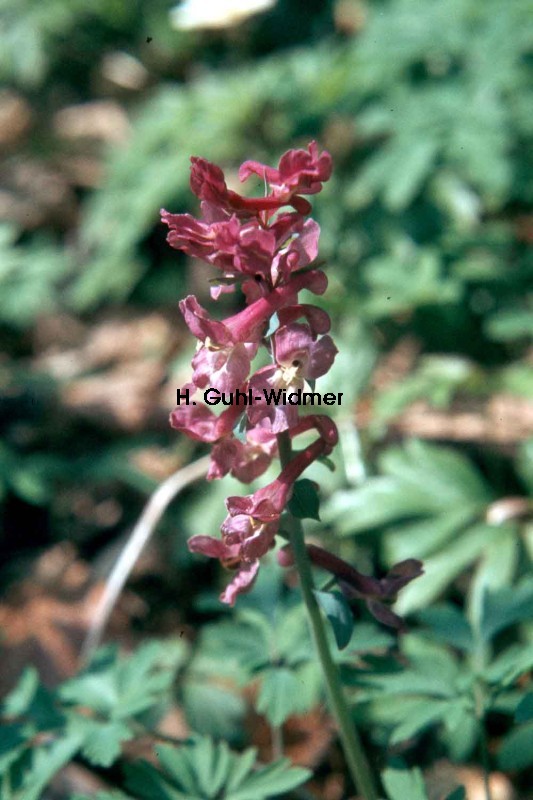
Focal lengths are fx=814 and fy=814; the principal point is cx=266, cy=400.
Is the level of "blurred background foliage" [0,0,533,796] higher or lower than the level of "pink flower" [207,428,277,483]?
higher

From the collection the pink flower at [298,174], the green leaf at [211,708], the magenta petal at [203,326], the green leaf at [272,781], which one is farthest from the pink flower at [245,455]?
the green leaf at [211,708]

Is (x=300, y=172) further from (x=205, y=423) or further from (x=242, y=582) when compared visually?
(x=242, y=582)

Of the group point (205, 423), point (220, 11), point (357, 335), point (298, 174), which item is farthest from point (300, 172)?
point (220, 11)

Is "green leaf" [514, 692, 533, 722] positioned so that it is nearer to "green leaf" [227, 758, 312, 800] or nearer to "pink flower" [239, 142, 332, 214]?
"green leaf" [227, 758, 312, 800]

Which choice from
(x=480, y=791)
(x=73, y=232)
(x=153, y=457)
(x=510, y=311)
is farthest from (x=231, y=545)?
(x=73, y=232)

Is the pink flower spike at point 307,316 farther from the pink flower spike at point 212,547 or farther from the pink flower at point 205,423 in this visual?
the pink flower spike at point 212,547

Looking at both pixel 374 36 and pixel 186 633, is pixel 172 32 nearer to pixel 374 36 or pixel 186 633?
pixel 374 36

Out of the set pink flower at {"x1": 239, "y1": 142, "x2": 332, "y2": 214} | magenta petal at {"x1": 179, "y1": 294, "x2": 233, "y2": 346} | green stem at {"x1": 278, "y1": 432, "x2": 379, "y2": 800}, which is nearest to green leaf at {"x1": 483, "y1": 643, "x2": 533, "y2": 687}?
green stem at {"x1": 278, "y1": 432, "x2": 379, "y2": 800}
